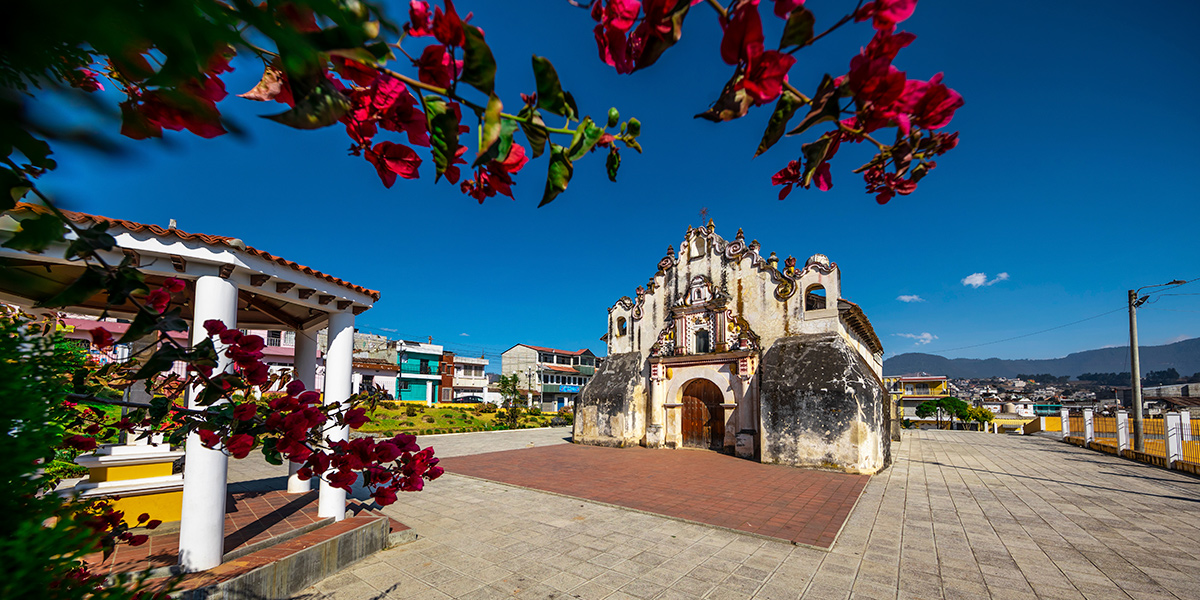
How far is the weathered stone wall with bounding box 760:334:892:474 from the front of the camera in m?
11.8

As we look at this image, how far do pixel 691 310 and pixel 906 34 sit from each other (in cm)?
1557

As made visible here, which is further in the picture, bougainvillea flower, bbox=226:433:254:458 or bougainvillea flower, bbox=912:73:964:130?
bougainvillea flower, bbox=226:433:254:458

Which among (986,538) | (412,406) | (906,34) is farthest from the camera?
(412,406)

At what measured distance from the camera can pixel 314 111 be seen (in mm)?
798

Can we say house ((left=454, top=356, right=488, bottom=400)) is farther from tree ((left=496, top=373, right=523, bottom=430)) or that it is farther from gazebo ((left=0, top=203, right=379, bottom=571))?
gazebo ((left=0, top=203, right=379, bottom=571))

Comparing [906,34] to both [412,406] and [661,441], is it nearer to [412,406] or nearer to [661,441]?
[661,441]

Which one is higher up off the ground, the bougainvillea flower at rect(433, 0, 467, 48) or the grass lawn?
the bougainvillea flower at rect(433, 0, 467, 48)

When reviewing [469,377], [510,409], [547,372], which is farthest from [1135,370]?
[469,377]

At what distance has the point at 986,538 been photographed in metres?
6.53

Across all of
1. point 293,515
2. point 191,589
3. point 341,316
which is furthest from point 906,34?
point 293,515

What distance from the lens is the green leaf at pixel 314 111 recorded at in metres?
0.79

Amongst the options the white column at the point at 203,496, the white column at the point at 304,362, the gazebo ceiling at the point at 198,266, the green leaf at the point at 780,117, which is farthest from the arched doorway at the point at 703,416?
the green leaf at the point at 780,117

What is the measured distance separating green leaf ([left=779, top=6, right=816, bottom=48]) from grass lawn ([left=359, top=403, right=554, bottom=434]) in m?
22.3

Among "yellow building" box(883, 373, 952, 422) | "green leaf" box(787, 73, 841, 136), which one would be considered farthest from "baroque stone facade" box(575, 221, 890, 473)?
"yellow building" box(883, 373, 952, 422)
